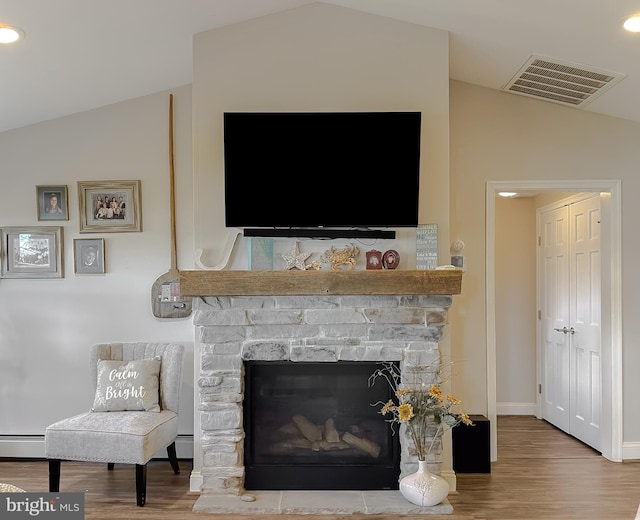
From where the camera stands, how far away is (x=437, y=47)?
3.46 meters

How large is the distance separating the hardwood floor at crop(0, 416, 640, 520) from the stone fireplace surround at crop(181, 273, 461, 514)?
27 cm

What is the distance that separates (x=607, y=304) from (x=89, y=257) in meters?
3.72

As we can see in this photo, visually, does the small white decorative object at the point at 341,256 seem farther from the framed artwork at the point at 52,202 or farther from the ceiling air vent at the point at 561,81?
the framed artwork at the point at 52,202

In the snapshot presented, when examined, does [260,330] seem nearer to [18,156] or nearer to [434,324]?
[434,324]

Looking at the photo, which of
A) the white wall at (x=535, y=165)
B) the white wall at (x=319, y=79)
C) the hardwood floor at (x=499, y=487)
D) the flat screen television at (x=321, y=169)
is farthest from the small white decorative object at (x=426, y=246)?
the hardwood floor at (x=499, y=487)

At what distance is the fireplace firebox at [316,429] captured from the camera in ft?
11.0

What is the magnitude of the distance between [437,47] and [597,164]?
1.47 meters

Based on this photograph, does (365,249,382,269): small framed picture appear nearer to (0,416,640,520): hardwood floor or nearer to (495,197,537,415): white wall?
(0,416,640,520): hardwood floor

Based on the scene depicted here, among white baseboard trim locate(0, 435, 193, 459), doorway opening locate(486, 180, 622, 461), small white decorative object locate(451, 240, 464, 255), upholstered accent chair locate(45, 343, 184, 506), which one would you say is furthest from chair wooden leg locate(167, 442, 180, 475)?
small white decorative object locate(451, 240, 464, 255)

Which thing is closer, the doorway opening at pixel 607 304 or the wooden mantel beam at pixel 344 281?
the wooden mantel beam at pixel 344 281

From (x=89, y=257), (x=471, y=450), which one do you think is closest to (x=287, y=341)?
(x=471, y=450)

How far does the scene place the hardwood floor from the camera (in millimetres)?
3115

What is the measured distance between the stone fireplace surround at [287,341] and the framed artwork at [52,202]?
1573 millimetres

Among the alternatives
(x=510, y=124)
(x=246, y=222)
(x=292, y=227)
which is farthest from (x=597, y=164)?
(x=246, y=222)
